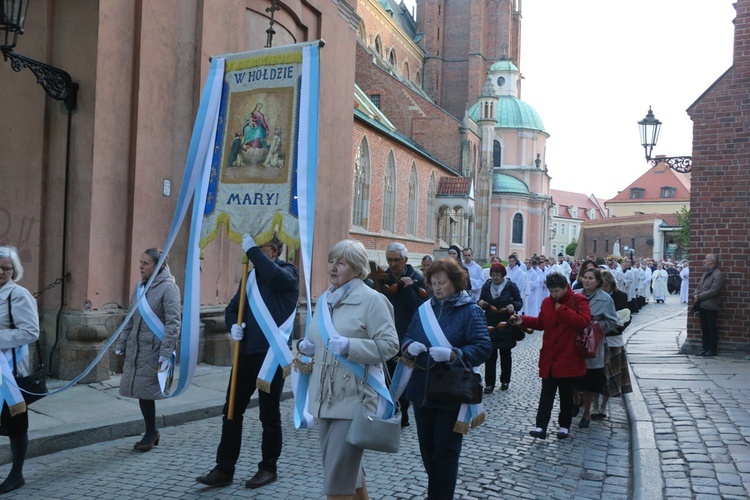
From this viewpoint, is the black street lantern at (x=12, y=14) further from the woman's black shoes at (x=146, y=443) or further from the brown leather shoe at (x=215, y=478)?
the brown leather shoe at (x=215, y=478)

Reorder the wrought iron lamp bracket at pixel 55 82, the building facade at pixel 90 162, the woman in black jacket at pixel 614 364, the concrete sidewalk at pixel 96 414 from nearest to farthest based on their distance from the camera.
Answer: the concrete sidewalk at pixel 96 414 → the woman in black jacket at pixel 614 364 → the wrought iron lamp bracket at pixel 55 82 → the building facade at pixel 90 162

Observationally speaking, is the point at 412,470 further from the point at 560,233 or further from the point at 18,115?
the point at 560,233

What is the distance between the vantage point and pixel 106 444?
6.96 m

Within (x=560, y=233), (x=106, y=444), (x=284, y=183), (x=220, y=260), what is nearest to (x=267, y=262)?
(x=284, y=183)

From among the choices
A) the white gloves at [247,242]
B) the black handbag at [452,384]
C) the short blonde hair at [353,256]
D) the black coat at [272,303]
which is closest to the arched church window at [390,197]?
the black coat at [272,303]

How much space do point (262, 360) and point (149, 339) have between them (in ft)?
4.55

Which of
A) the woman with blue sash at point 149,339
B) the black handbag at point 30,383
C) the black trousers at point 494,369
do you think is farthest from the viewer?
the black trousers at point 494,369

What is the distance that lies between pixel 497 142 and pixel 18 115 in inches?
2574

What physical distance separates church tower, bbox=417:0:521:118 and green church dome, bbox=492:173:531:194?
11419mm

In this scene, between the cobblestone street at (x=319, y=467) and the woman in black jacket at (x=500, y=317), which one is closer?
the cobblestone street at (x=319, y=467)

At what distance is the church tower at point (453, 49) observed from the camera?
5772 centimetres

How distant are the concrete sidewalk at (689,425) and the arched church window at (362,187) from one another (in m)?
16.1

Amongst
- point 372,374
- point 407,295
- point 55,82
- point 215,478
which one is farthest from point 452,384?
point 55,82

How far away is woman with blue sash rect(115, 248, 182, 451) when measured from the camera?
6.42 metres
